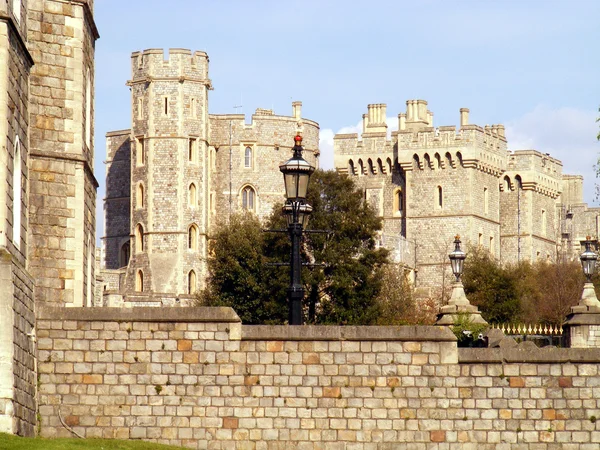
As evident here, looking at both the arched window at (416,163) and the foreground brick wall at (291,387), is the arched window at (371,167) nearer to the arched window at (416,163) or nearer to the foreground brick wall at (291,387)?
the arched window at (416,163)

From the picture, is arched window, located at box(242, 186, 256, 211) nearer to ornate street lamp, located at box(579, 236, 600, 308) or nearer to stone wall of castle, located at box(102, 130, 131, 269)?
stone wall of castle, located at box(102, 130, 131, 269)

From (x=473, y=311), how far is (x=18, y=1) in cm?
1677

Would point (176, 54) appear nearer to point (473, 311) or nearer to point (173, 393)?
point (473, 311)

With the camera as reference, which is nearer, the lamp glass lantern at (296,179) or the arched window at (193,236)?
the lamp glass lantern at (296,179)

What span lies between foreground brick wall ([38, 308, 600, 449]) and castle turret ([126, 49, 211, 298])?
242ft

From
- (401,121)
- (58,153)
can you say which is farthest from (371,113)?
(58,153)

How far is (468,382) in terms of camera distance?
25.5 metres

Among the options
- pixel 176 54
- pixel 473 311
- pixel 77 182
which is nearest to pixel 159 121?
pixel 176 54

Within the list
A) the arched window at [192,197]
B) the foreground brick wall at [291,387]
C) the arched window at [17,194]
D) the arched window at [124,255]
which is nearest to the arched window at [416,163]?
the arched window at [192,197]

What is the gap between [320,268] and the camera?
2771 inches

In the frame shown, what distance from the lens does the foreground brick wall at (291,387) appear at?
2519 centimetres

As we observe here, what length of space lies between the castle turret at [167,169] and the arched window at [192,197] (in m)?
0.05

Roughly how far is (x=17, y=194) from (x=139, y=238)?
A: 250 ft

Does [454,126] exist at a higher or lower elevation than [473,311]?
higher
